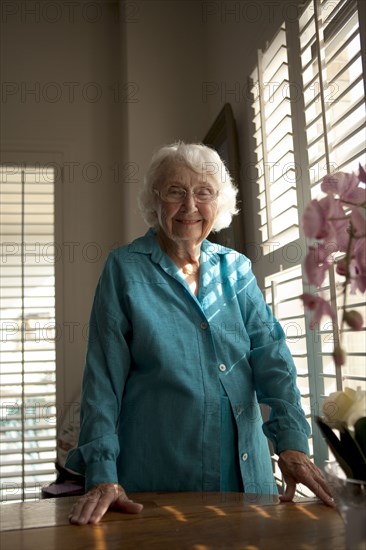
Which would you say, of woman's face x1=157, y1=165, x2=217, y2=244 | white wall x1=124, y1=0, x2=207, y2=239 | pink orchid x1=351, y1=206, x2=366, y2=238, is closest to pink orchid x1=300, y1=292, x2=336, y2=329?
pink orchid x1=351, y1=206, x2=366, y2=238

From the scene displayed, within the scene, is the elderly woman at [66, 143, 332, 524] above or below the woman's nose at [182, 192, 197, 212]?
below

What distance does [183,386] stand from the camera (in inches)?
50.3

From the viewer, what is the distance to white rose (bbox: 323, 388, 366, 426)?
0.75 metres

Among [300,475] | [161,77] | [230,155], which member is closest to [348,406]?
[300,475]

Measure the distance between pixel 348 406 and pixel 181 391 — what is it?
58 centimetres

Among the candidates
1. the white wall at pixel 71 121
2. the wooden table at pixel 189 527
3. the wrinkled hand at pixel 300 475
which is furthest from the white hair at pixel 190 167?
the white wall at pixel 71 121

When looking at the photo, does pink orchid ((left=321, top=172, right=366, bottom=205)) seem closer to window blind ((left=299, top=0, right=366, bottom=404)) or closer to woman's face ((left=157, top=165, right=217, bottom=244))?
window blind ((left=299, top=0, right=366, bottom=404))

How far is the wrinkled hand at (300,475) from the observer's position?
42.9 inches

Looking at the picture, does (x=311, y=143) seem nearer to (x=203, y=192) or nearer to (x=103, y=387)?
(x=203, y=192)

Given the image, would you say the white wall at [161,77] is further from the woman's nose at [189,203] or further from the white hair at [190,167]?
the woman's nose at [189,203]

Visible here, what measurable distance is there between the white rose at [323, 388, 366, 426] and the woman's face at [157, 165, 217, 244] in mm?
799

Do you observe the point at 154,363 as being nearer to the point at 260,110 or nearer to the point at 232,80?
the point at 260,110

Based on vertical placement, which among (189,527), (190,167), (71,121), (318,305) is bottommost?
(189,527)

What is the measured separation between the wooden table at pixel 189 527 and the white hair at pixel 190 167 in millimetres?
812
